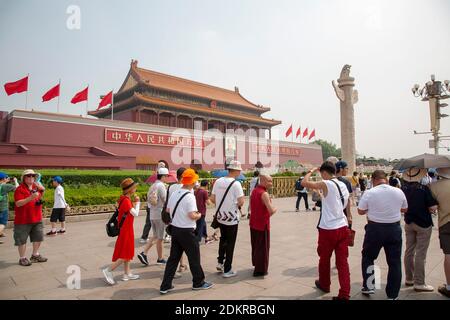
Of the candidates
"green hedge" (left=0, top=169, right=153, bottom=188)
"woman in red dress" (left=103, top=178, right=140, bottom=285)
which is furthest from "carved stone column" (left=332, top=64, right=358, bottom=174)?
"woman in red dress" (left=103, top=178, right=140, bottom=285)

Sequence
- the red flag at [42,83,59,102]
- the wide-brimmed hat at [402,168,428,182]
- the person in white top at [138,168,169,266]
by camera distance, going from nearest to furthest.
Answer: the wide-brimmed hat at [402,168,428,182] → the person in white top at [138,168,169,266] → the red flag at [42,83,59,102]

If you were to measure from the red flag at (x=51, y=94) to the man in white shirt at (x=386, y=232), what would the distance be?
66.8 ft

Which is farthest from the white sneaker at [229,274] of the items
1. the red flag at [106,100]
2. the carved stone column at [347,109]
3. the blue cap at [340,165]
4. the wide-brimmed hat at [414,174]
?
the red flag at [106,100]

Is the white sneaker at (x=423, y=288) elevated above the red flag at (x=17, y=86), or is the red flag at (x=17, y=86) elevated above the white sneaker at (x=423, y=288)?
the red flag at (x=17, y=86)

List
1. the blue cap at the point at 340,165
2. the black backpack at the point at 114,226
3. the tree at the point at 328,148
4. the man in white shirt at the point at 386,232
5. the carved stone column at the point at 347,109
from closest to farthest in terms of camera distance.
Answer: the man in white shirt at the point at 386,232
the black backpack at the point at 114,226
the blue cap at the point at 340,165
the carved stone column at the point at 347,109
the tree at the point at 328,148

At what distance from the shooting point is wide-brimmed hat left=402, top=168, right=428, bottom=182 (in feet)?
11.3

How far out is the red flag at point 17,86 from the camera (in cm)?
1667

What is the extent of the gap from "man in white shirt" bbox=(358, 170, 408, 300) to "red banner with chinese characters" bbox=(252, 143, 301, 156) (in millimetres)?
26419

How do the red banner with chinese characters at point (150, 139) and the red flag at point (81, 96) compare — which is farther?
the red banner with chinese characters at point (150, 139)

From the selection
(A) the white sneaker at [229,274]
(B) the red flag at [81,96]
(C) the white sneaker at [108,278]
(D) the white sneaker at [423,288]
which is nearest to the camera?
(D) the white sneaker at [423,288]

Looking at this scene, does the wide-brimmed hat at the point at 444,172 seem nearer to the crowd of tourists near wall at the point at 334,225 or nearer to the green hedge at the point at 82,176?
the crowd of tourists near wall at the point at 334,225

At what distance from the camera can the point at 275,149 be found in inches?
1246

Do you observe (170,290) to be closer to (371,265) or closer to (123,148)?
(371,265)

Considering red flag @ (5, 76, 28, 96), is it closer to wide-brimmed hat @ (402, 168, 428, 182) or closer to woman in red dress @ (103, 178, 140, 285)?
woman in red dress @ (103, 178, 140, 285)
